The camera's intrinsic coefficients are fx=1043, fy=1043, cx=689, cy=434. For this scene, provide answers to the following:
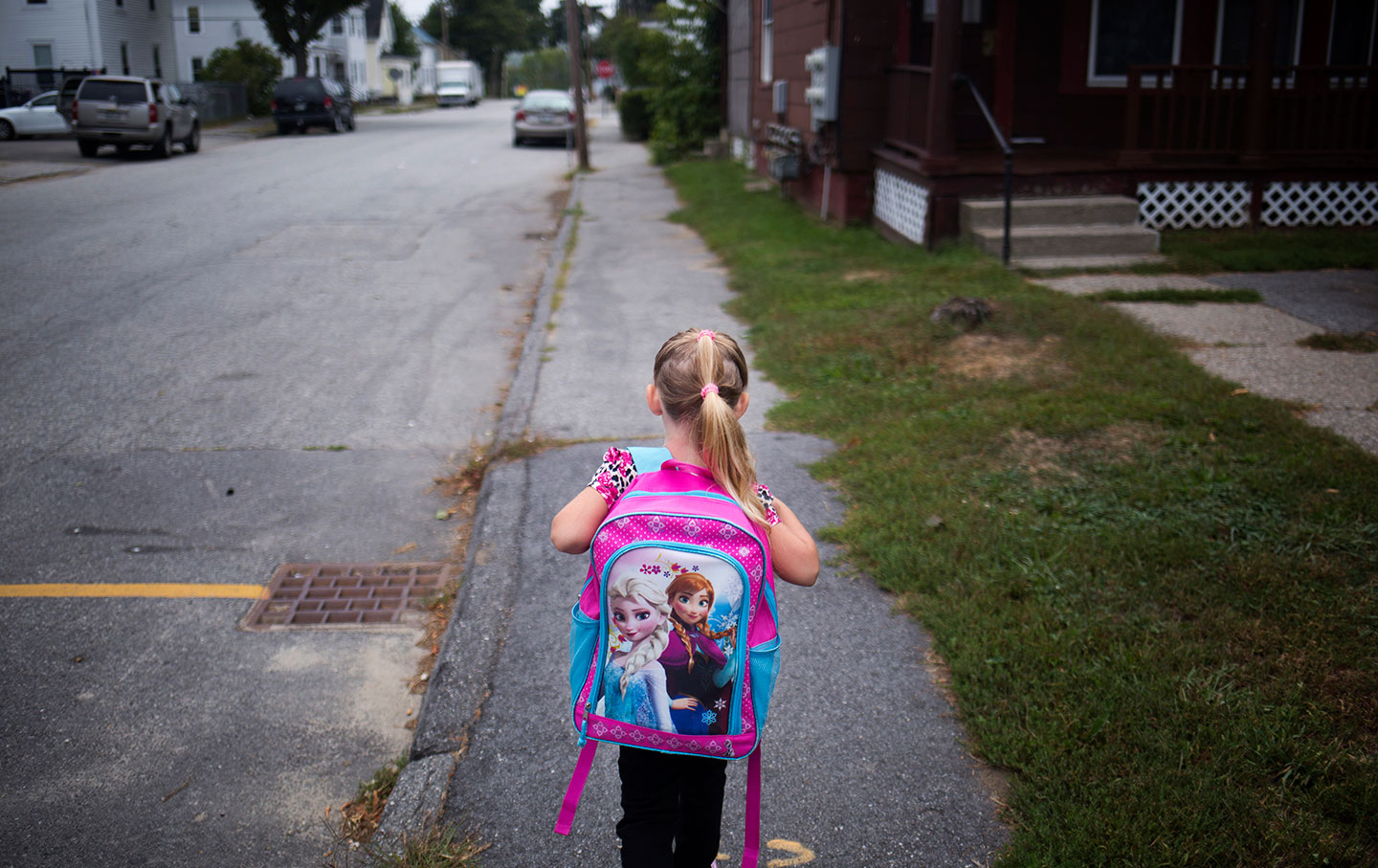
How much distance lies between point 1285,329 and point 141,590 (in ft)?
23.8

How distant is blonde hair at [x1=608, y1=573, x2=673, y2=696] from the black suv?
33.9 meters

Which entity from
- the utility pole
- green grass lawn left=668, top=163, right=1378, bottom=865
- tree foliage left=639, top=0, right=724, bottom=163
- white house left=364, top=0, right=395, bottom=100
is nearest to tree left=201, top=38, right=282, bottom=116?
tree foliage left=639, top=0, right=724, bottom=163

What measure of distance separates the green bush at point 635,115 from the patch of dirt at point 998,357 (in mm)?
26053

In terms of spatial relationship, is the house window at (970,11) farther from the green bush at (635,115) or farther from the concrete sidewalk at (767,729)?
the green bush at (635,115)

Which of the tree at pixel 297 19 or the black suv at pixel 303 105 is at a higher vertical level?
the tree at pixel 297 19

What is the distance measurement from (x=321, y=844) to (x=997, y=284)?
23.6ft

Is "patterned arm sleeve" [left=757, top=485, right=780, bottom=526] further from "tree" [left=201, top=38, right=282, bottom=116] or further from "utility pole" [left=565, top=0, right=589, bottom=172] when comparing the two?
"tree" [left=201, top=38, right=282, bottom=116]

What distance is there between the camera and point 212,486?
5426 mm

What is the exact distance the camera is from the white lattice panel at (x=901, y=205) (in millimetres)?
10695

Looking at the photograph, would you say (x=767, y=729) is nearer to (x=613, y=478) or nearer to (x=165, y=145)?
(x=613, y=478)

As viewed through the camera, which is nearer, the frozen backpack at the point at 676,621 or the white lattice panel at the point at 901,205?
the frozen backpack at the point at 676,621

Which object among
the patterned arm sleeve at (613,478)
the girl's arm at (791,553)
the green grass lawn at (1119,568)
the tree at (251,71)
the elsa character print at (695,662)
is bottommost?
the green grass lawn at (1119,568)

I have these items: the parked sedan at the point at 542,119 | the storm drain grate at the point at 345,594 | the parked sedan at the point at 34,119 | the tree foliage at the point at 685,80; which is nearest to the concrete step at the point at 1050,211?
the storm drain grate at the point at 345,594

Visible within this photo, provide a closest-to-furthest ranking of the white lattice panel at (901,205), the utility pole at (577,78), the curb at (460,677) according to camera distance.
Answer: the curb at (460,677)
the white lattice panel at (901,205)
the utility pole at (577,78)
